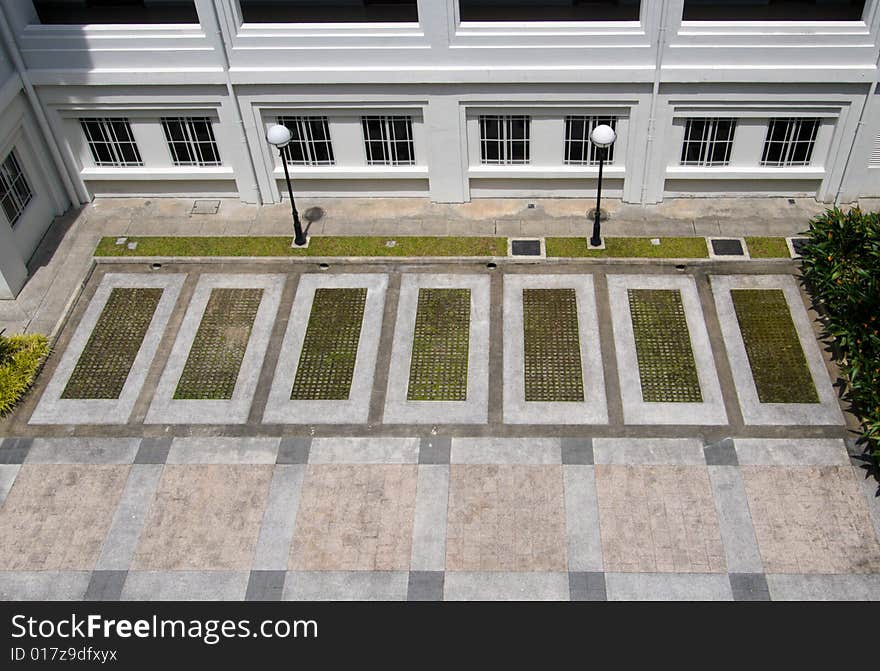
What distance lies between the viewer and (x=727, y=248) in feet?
87.0

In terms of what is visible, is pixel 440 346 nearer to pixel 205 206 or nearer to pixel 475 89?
pixel 475 89

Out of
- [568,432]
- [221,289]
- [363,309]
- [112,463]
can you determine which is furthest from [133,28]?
[568,432]

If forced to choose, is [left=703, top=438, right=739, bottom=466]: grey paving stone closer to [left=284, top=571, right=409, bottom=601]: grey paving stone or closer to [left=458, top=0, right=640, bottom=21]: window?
[left=284, top=571, right=409, bottom=601]: grey paving stone

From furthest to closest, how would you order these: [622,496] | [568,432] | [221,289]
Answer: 1. [221,289]
2. [568,432]
3. [622,496]

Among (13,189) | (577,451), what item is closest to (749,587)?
(577,451)

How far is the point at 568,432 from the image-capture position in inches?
865

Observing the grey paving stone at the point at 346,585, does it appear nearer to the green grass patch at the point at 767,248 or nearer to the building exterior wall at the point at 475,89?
the building exterior wall at the point at 475,89

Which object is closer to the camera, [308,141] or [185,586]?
[185,586]

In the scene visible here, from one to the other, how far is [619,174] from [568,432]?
9.96 m

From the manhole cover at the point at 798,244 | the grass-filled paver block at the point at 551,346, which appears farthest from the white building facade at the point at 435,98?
the grass-filled paver block at the point at 551,346

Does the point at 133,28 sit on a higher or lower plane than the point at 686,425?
higher

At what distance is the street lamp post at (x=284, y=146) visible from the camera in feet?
79.2

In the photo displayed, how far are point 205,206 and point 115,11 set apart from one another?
7224 millimetres
